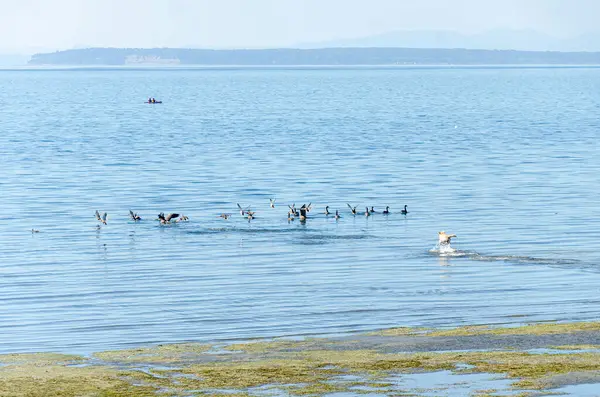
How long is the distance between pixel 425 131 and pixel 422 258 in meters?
74.9

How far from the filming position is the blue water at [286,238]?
3362cm

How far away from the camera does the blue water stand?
110 feet

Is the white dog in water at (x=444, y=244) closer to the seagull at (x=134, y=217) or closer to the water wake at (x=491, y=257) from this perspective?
the water wake at (x=491, y=257)

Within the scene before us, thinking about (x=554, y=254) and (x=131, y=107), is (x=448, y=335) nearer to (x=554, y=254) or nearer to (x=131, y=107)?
(x=554, y=254)

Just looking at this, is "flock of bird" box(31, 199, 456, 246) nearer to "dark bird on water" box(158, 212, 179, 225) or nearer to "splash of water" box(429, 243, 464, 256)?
"dark bird on water" box(158, 212, 179, 225)

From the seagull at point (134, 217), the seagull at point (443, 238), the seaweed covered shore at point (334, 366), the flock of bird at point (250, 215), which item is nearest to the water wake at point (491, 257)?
the seagull at point (443, 238)

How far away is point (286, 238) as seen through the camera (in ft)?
161

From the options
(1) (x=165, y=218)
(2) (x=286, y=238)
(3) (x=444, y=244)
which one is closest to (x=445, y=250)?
(3) (x=444, y=244)

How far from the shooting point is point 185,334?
102ft

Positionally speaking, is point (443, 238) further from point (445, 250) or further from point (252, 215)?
point (252, 215)

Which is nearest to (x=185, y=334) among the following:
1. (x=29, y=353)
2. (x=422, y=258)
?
(x=29, y=353)

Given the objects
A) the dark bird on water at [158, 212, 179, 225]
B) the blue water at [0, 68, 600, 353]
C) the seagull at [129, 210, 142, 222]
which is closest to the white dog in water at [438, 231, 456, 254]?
the blue water at [0, 68, 600, 353]

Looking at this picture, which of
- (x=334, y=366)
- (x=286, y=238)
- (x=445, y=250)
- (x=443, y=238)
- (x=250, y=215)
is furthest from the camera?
(x=250, y=215)

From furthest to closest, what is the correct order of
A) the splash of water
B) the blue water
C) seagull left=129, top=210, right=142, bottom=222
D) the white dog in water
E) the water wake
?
1. seagull left=129, top=210, right=142, bottom=222
2. the white dog in water
3. the splash of water
4. the water wake
5. the blue water
